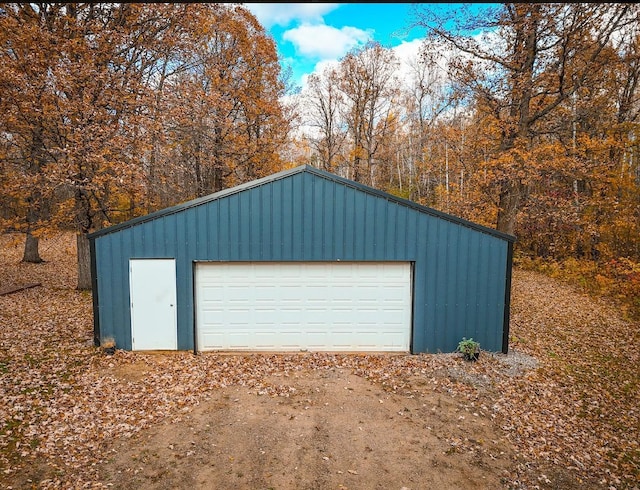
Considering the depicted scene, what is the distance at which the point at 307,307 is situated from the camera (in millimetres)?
8508

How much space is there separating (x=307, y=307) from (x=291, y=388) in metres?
2.07

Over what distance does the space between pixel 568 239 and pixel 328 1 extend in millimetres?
18984

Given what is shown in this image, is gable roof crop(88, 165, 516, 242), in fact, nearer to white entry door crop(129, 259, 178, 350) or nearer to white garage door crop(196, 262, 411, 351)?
white entry door crop(129, 259, 178, 350)

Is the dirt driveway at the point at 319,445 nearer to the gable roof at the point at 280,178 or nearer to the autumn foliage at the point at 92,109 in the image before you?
the gable roof at the point at 280,178

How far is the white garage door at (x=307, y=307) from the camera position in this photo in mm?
8406

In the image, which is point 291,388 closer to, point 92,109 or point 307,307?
point 307,307

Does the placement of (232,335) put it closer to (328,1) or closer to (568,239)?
(328,1)

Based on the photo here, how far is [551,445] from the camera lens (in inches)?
209

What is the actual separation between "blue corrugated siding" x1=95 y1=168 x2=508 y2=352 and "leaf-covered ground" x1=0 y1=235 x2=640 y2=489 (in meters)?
0.77

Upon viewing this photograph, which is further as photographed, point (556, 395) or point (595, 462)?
point (556, 395)

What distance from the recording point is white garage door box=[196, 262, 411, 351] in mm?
8406

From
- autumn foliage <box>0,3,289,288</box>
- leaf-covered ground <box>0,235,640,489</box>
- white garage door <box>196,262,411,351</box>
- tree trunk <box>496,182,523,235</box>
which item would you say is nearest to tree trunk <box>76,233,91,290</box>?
autumn foliage <box>0,3,289,288</box>

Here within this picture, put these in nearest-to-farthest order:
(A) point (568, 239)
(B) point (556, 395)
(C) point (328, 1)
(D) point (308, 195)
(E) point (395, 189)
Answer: (C) point (328, 1), (B) point (556, 395), (D) point (308, 195), (A) point (568, 239), (E) point (395, 189)

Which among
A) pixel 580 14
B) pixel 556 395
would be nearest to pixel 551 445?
pixel 556 395
